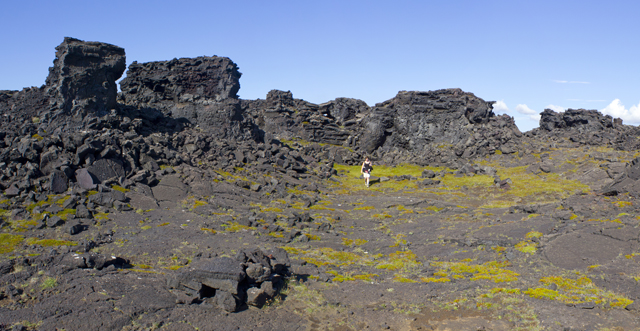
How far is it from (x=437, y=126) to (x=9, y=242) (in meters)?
42.4

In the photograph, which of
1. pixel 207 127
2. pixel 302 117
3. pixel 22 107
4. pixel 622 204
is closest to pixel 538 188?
pixel 622 204

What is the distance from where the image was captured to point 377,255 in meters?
14.8

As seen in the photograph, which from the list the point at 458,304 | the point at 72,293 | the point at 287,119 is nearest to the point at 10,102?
the point at 72,293

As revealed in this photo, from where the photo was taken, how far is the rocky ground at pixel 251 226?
9.48m

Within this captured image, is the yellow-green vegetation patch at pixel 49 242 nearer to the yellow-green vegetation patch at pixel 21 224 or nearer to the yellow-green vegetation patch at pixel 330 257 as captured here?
the yellow-green vegetation patch at pixel 21 224

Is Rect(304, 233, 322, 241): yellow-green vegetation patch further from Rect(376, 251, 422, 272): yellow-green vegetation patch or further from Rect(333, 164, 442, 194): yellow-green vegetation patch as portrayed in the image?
Rect(333, 164, 442, 194): yellow-green vegetation patch

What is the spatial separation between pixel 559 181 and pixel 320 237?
21248 mm

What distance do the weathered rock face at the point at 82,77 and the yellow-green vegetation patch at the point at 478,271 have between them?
943 inches

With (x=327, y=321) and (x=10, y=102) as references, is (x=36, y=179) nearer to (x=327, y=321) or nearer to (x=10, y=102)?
(x=10, y=102)

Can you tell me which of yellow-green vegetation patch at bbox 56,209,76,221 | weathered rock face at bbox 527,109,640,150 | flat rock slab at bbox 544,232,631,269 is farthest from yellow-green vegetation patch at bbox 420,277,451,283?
weathered rock face at bbox 527,109,640,150

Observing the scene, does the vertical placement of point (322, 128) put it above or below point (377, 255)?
above

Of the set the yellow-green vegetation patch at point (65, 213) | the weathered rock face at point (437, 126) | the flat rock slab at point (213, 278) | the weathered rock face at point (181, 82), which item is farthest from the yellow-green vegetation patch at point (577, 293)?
the weathered rock face at point (437, 126)

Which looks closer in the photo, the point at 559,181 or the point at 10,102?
the point at 10,102

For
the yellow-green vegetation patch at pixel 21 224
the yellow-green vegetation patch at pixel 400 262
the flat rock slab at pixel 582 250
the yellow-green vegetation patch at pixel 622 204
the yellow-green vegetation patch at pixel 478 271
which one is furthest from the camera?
the yellow-green vegetation patch at pixel 622 204
